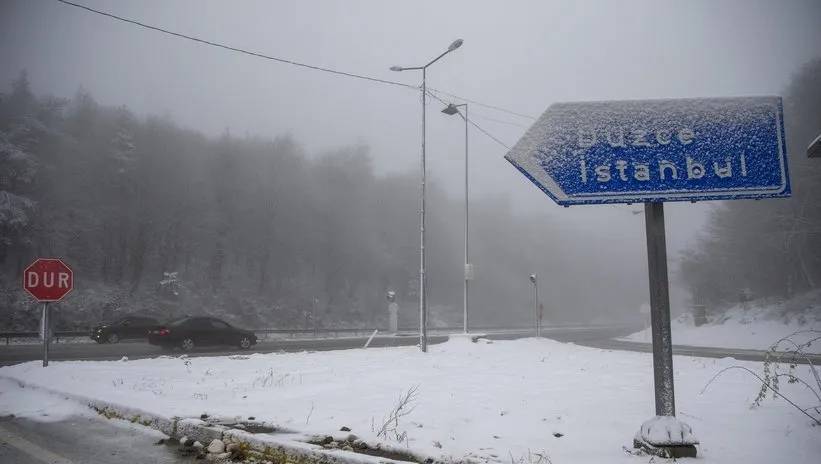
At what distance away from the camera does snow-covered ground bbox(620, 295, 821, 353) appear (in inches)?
1111

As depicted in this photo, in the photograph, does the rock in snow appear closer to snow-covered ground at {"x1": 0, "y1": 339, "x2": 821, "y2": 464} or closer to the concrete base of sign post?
snow-covered ground at {"x1": 0, "y1": 339, "x2": 821, "y2": 464}

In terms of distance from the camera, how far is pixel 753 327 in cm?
3064

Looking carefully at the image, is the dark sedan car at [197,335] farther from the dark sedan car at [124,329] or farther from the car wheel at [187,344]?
the dark sedan car at [124,329]

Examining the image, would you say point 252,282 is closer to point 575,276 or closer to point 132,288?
point 132,288

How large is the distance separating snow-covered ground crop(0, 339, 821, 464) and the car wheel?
8076 mm

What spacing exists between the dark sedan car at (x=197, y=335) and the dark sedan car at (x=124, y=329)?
5157mm

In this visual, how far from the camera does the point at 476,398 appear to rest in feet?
23.0

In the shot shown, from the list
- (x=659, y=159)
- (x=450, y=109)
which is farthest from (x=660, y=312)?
(x=450, y=109)

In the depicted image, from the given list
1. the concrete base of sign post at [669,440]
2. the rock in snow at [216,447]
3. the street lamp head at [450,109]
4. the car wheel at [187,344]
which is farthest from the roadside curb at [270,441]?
the street lamp head at [450,109]

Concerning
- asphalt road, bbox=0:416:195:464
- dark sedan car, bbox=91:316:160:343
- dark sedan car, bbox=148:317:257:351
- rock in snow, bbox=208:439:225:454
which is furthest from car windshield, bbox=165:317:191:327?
rock in snow, bbox=208:439:225:454

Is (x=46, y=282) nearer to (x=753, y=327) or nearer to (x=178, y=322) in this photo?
(x=178, y=322)

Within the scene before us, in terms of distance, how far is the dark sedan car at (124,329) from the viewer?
77.0ft

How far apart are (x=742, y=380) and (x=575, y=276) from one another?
307 feet

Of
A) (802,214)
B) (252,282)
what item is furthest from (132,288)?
(802,214)
